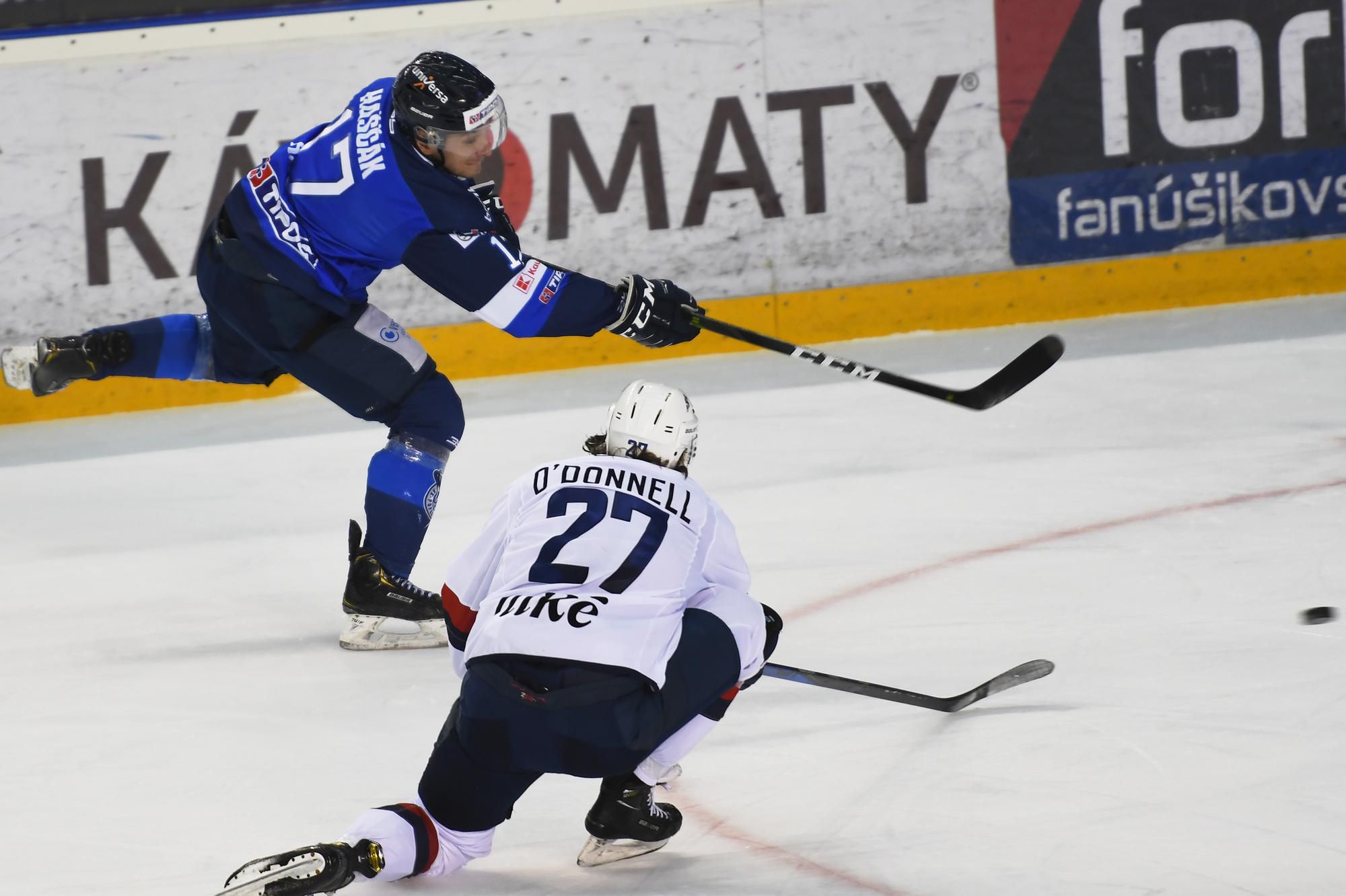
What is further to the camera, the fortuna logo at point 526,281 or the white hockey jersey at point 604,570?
the fortuna logo at point 526,281

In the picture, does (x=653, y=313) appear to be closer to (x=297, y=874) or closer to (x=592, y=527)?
(x=592, y=527)

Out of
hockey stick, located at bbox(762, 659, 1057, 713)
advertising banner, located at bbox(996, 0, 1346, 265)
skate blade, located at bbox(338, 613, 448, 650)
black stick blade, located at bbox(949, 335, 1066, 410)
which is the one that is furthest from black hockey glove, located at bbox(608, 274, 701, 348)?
advertising banner, located at bbox(996, 0, 1346, 265)

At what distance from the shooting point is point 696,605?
2.43 m

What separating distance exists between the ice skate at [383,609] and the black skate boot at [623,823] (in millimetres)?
1127

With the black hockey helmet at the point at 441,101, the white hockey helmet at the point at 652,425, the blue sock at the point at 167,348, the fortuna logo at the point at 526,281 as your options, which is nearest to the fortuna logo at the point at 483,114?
the black hockey helmet at the point at 441,101

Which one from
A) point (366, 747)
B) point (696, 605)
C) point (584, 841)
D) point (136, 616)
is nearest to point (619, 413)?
point (696, 605)

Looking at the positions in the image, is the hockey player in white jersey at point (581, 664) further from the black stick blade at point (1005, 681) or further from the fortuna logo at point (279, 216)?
the fortuna logo at point (279, 216)

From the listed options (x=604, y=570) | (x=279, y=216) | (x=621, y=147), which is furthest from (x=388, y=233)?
(x=621, y=147)

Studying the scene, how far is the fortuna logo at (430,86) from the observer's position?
323 centimetres

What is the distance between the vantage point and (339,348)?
3439mm

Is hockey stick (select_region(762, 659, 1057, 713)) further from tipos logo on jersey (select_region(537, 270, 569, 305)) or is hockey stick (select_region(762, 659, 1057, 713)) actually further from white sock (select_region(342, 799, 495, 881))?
tipos logo on jersey (select_region(537, 270, 569, 305))

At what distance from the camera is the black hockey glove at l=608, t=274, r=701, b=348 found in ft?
11.0

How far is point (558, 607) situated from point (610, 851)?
1.24ft

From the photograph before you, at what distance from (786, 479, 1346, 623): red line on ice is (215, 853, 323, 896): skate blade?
5.08ft
